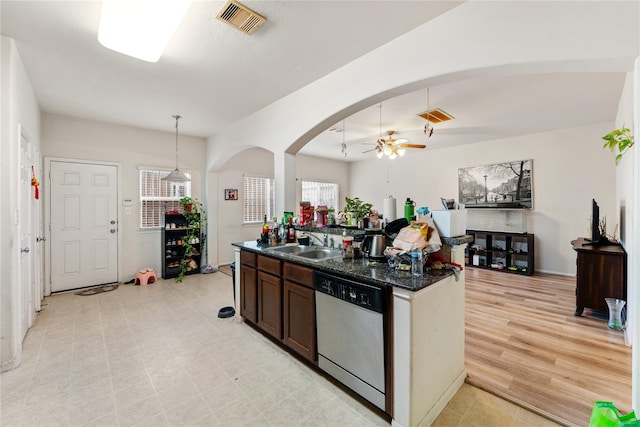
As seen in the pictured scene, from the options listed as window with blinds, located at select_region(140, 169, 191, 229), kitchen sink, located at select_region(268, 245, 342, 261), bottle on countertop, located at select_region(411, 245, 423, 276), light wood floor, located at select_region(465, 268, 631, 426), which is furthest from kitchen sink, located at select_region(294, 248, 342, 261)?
window with blinds, located at select_region(140, 169, 191, 229)

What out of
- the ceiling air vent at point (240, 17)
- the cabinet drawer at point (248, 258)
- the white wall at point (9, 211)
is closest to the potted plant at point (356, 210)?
the cabinet drawer at point (248, 258)

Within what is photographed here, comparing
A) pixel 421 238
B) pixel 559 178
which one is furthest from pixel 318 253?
pixel 559 178

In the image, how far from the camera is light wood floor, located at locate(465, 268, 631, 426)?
1915 millimetres

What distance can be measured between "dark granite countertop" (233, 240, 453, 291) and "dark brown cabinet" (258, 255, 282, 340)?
257 millimetres

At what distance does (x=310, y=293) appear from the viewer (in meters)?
2.16

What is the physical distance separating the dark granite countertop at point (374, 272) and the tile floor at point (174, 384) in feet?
2.93

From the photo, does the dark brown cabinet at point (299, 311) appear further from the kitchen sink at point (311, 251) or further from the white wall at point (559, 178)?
the white wall at point (559, 178)

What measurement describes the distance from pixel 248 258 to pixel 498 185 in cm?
547

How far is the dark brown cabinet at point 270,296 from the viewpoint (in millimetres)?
2508

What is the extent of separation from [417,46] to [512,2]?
649mm

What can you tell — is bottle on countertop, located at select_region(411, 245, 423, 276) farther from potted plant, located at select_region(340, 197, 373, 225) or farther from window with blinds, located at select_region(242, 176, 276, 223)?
window with blinds, located at select_region(242, 176, 276, 223)

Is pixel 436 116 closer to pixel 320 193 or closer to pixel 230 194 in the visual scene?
pixel 230 194

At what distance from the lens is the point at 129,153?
488 centimetres

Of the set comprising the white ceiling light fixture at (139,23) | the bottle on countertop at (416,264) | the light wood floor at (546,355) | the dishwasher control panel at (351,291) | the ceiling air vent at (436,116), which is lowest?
the light wood floor at (546,355)
